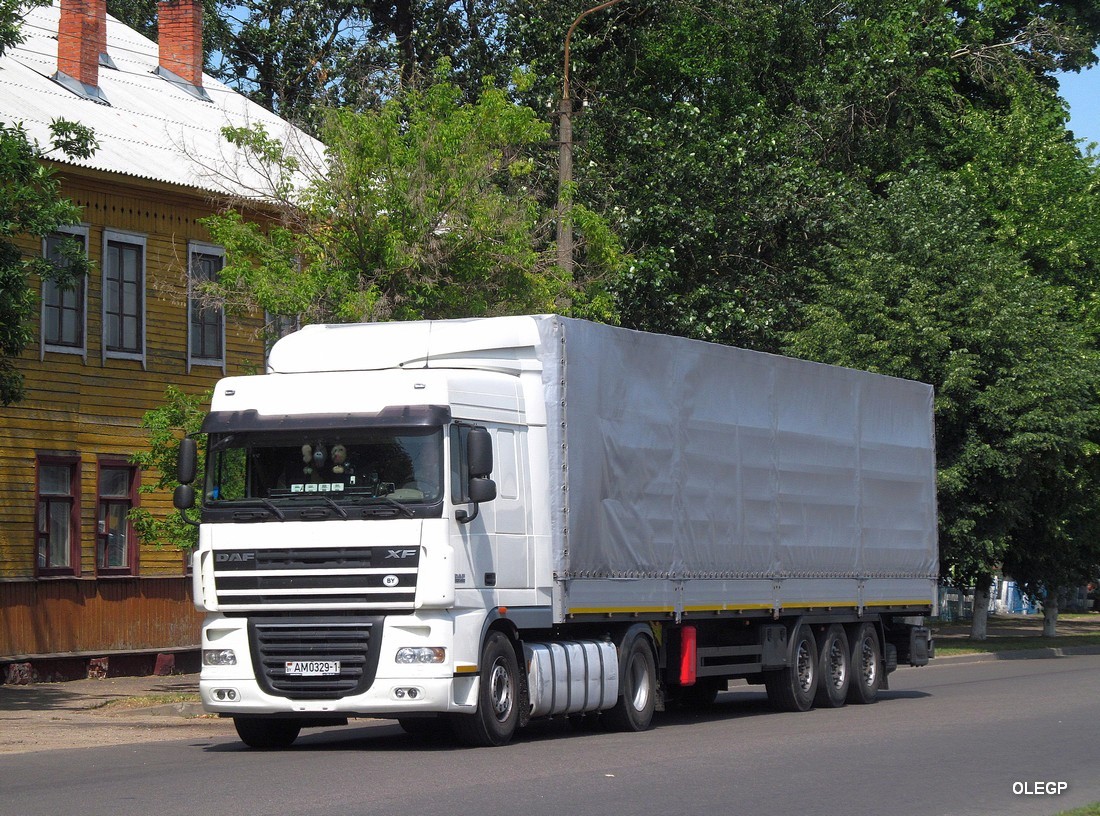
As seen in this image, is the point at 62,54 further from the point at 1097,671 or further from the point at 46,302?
the point at 1097,671

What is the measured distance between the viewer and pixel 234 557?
46.4 feet

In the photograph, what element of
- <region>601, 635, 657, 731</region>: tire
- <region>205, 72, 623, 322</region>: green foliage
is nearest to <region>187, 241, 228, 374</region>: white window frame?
<region>205, 72, 623, 322</region>: green foliage

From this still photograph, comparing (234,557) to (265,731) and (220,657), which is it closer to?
(220,657)

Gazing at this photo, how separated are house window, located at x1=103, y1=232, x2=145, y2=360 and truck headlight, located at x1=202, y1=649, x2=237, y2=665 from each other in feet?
45.1

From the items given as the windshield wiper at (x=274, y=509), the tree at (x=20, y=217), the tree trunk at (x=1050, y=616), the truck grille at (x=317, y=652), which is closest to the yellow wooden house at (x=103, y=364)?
the tree at (x=20, y=217)

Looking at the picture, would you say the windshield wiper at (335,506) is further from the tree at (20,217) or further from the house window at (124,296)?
the house window at (124,296)

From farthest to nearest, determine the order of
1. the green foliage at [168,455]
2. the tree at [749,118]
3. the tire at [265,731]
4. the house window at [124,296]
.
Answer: the tree at [749,118] < the house window at [124,296] < the green foliage at [168,455] < the tire at [265,731]

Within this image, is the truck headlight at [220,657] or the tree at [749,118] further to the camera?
the tree at [749,118]

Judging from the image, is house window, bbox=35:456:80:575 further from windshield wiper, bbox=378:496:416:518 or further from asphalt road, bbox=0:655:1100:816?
windshield wiper, bbox=378:496:416:518

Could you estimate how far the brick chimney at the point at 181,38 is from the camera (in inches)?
1358

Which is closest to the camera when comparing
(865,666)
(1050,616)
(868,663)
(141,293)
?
(865,666)

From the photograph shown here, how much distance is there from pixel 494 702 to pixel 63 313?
14.4 meters

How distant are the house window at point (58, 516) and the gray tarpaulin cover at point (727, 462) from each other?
1222 centimetres

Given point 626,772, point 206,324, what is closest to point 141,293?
point 206,324
